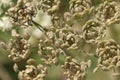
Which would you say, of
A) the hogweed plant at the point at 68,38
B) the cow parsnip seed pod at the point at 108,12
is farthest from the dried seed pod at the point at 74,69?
the cow parsnip seed pod at the point at 108,12

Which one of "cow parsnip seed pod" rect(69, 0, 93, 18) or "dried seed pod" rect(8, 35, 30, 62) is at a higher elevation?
"cow parsnip seed pod" rect(69, 0, 93, 18)

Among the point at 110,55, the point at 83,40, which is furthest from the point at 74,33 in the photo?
the point at 110,55

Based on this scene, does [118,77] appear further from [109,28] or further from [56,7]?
[56,7]

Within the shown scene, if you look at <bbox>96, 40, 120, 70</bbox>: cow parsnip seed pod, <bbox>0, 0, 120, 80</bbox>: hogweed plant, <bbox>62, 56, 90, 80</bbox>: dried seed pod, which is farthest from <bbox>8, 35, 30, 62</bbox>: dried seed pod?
<bbox>96, 40, 120, 70</bbox>: cow parsnip seed pod

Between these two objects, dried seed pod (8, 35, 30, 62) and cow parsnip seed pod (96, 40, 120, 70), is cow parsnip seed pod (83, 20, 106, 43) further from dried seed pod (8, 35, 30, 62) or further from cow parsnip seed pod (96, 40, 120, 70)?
dried seed pod (8, 35, 30, 62)

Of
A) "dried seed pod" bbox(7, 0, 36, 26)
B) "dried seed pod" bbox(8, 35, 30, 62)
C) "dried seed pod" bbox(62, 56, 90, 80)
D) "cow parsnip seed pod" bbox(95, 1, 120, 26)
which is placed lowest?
"dried seed pod" bbox(62, 56, 90, 80)

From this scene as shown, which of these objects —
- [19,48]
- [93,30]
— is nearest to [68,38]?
[93,30]

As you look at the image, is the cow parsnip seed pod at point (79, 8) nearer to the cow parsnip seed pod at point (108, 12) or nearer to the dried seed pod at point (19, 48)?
the cow parsnip seed pod at point (108, 12)
